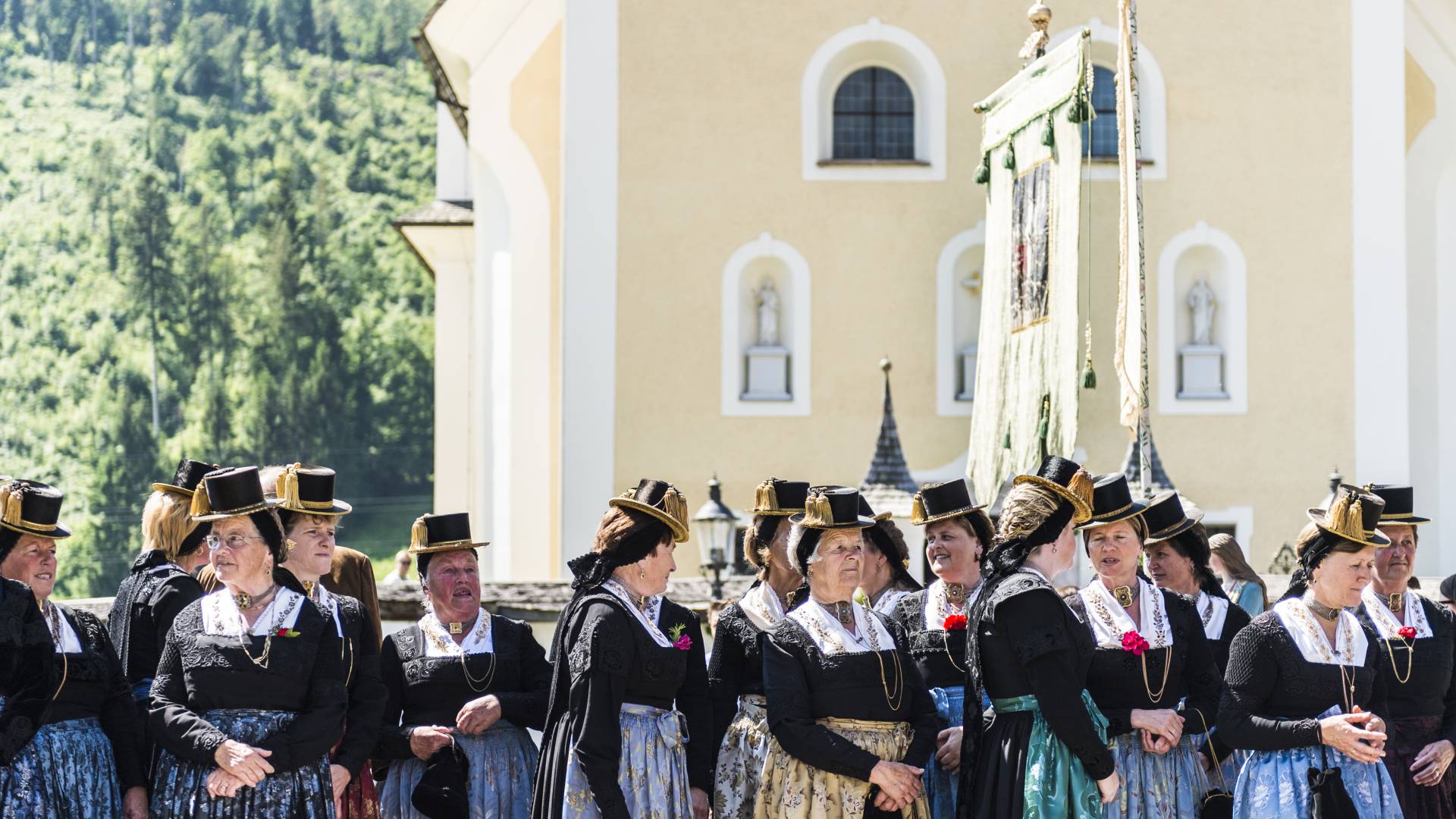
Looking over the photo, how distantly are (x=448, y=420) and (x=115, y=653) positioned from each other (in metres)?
20.0

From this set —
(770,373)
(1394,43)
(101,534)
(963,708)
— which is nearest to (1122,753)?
(963,708)

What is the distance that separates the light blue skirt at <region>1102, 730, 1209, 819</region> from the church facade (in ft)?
34.4

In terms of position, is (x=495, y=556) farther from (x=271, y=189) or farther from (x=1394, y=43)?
(x=271, y=189)

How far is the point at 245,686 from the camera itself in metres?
5.99

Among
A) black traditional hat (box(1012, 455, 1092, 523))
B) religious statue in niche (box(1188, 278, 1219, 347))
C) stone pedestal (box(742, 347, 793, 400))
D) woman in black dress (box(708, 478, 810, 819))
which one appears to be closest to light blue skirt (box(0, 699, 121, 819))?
woman in black dress (box(708, 478, 810, 819))

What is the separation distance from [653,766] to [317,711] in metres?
1.16

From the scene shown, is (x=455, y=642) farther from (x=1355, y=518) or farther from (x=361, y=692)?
(x=1355, y=518)

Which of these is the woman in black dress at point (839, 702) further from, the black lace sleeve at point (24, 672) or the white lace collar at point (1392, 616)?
the black lace sleeve at point (24, 672)

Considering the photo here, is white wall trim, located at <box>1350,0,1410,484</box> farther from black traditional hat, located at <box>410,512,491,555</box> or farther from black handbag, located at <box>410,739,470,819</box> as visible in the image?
black handbag, located at <box>410,739,470,819</box>

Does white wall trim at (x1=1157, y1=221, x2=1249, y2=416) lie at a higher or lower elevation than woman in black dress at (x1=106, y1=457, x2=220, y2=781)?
higher

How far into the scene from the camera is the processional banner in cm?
1284

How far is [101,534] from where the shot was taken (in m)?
56.5

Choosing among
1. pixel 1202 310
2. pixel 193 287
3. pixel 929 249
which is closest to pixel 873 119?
pixel 929 249

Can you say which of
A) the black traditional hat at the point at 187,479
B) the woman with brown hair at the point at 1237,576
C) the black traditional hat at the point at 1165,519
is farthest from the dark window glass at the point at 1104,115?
the black traditional hat at the point at 187,479
